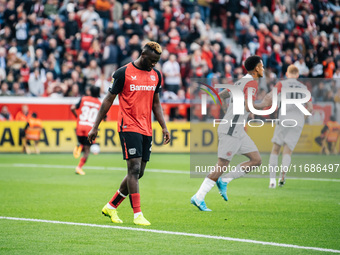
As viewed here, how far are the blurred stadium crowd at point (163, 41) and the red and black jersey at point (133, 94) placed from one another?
14212 mm

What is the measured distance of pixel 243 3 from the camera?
29453 mm

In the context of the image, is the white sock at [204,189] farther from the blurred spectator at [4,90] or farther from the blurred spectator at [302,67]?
the blurred spectator at [302,67]

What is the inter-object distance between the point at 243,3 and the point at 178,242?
76.3 feet

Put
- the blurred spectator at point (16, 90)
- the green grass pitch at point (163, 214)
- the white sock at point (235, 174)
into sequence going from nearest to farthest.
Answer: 1. the green grass pitch at point (163, 214)
2. the white sock at point (235, 174)
3. the blurred spectator at point (16, 90)

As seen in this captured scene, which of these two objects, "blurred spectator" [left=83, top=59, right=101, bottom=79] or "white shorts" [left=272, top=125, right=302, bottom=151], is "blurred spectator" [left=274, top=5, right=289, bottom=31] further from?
"white shorts" [left=272, top=125, right=302, bottom=151]

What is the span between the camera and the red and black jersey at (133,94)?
8.52 m

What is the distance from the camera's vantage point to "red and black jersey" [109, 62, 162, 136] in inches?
335

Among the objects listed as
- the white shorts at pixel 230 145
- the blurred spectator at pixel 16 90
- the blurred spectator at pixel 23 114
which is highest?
the white shorts at pixel 230 145

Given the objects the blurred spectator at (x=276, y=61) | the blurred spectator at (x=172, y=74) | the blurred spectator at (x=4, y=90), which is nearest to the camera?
the blurred spectator at (x=4, y=90)

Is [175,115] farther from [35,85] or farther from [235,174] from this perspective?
[235,174]

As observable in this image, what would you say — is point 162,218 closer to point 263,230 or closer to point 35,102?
point 263,230

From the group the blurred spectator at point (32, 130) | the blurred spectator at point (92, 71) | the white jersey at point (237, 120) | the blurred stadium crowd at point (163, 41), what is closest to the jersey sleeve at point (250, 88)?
the white jersey at point (237, 120)

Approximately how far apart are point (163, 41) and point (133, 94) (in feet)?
59.5

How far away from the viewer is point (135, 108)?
28.2ft
